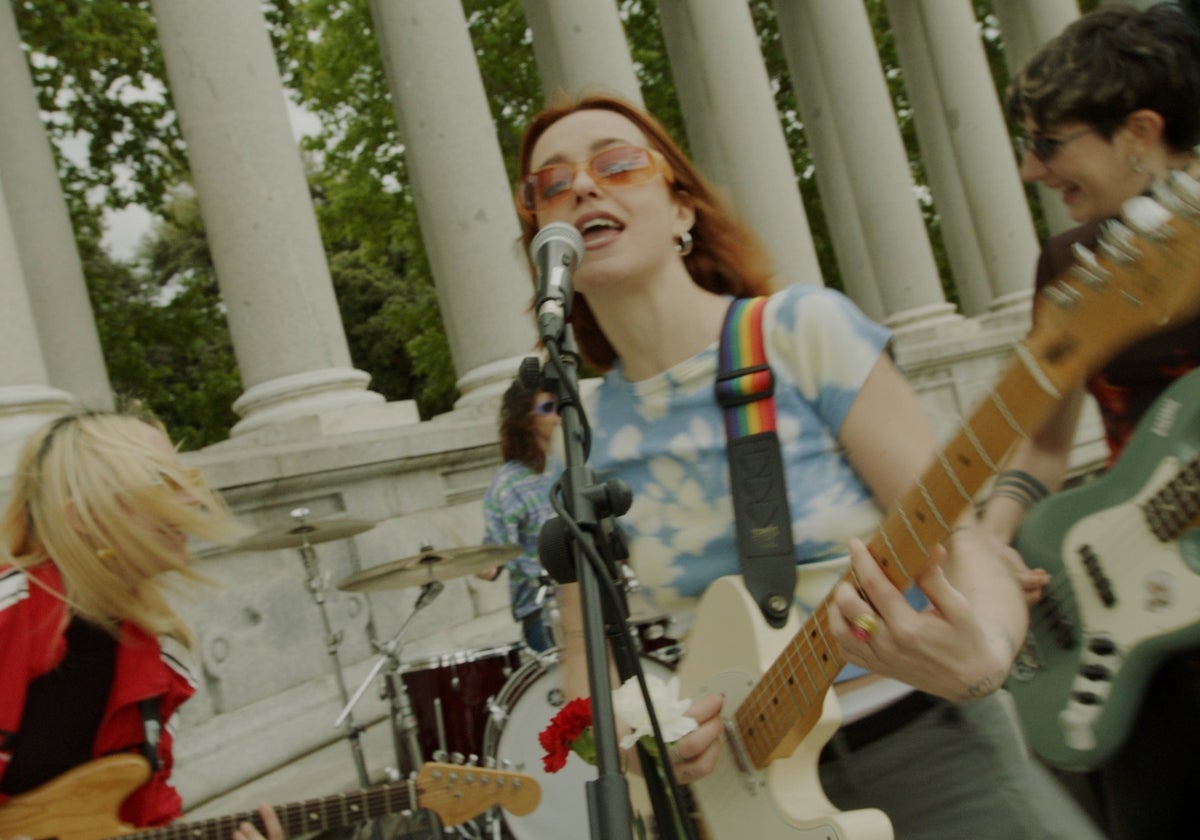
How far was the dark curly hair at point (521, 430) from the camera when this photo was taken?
633cm

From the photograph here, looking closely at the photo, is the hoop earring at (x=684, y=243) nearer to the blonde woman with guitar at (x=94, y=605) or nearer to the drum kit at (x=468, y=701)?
the blonde woman with guitar at (x=94, y=605)

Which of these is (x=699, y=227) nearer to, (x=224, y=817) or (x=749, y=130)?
(x=224, y=817)

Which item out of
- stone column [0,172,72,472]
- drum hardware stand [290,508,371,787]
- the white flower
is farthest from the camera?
stone column [0,172,72,472]

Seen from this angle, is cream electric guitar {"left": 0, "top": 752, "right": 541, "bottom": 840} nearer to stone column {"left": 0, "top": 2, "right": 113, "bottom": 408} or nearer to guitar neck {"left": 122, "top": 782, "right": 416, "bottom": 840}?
guitar neck {"left": 122, "top": 782, "right": 416, "bottom": 840}

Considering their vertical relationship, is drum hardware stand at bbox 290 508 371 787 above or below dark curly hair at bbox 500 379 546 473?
below

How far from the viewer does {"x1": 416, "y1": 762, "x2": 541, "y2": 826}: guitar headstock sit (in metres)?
3.82

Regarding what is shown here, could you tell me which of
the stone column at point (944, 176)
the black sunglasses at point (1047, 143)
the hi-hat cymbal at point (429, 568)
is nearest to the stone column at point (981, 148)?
the stone column at point (944, 176)

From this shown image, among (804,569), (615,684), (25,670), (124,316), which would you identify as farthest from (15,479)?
(124,316)

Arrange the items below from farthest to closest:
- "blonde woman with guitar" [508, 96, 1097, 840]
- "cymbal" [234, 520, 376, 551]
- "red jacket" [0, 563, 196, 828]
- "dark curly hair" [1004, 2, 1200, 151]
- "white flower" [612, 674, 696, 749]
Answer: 1. "cymbal" [234, 520, 376, 551]
2. "red jacket" [0, 563, 196, 828]
3. "dark curly hair" [1004, 2, 1200, 151]
4. "white flower" [612, 674, 696, 749]
5. "blonde woman with guitar" [508, 96, 1097, 840]

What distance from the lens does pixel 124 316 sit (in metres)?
20.0

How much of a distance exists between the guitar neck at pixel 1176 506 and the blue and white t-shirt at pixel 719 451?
0.69 metres

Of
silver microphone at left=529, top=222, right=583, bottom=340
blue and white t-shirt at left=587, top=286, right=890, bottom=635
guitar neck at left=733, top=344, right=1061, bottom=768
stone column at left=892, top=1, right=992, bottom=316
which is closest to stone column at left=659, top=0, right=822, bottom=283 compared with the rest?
stone column at left=892, top=1, right=992, bottom=316

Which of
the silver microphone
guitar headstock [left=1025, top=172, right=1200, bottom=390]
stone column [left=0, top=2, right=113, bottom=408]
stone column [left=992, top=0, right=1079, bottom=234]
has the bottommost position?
guitar headstock [left=1025, top=172, right=1200, bottom=390]

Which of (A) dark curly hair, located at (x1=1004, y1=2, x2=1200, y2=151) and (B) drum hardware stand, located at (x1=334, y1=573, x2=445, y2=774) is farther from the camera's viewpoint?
(B) drum hardware stand, located at (x1=334, y1=573, x2=445, y2=774)
